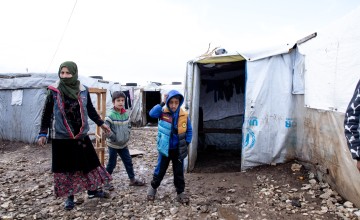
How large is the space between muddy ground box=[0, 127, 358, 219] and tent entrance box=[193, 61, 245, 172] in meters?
1.91

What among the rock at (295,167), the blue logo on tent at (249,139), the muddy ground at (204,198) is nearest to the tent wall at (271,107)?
the blue logo on tent at (249,139)

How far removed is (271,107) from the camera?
4855mm

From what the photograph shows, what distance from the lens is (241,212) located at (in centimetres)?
343

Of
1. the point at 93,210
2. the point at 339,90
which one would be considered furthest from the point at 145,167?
the point at 339,90

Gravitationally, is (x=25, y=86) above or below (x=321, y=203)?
above

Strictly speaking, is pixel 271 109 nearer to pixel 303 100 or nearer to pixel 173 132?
pixel 303 100

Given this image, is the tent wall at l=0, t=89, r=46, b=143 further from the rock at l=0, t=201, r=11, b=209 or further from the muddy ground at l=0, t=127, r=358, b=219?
the rock at l=0, t=201, r=11, b=209

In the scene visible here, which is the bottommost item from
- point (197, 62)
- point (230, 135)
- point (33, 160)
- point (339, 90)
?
point (33, 160)

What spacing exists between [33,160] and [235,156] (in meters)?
5.08

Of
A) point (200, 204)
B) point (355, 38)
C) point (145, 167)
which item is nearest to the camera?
point (355, 38)

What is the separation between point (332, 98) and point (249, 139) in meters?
1.65

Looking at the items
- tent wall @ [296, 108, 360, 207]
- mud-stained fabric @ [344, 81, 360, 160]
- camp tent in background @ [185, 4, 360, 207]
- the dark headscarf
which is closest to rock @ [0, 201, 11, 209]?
the dark headscarf

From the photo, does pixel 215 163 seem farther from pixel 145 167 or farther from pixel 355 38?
pixel 355 38

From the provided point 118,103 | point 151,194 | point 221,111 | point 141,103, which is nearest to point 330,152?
point 151,194
